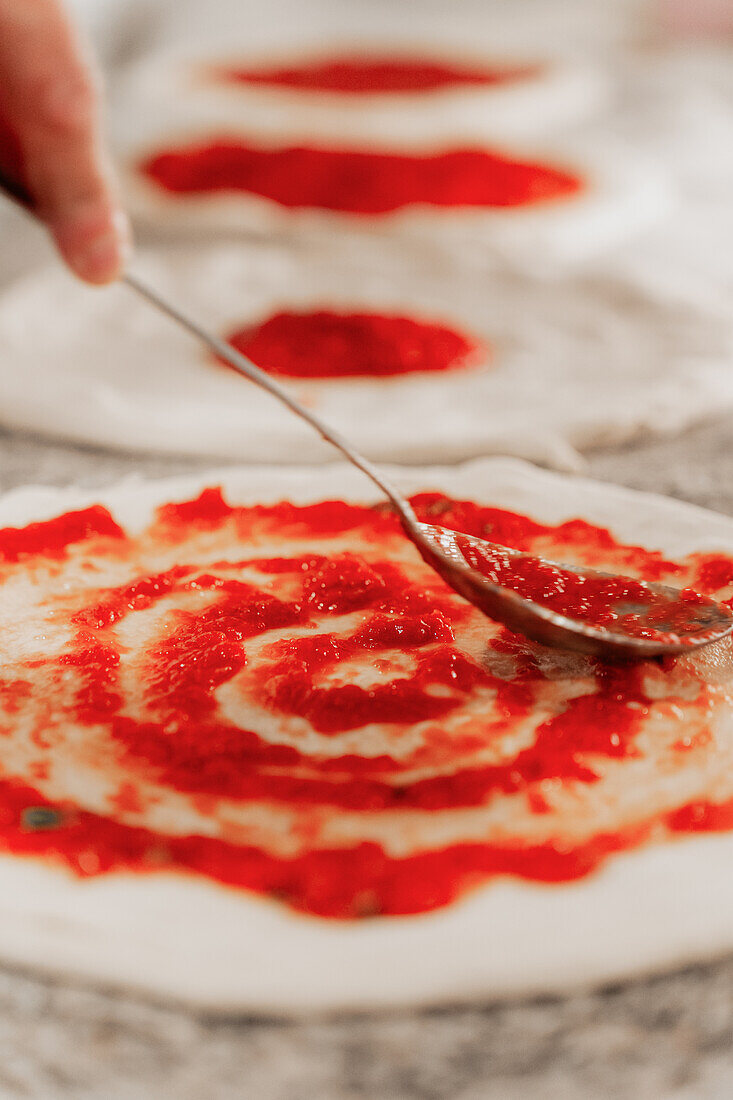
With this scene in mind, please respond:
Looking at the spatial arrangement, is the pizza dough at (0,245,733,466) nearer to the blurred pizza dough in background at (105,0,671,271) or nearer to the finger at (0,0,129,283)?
the blurred pizza dough in background at (105,0,671,271)

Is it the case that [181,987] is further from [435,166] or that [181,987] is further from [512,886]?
[435,166]

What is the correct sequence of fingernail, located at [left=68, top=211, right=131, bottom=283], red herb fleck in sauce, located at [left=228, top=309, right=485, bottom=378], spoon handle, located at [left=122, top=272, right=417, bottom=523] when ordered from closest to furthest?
spoon handle, located at [left=122, top=272, right=417, bottom=523] → fingernail, located at [left=68, top=211, right=131, bottom=283] → red herb fleck in sauce, located at [left=228, top=309, right=485, bottom=378]

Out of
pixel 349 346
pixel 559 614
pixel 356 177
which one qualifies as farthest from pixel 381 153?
pixel 559 614

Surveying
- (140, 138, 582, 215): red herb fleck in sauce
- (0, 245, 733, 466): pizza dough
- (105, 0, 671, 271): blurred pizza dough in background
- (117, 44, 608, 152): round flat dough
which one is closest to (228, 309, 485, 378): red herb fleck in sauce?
(0, 245, 733, 466): pizza dough

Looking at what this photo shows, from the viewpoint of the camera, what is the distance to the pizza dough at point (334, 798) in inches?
27.5

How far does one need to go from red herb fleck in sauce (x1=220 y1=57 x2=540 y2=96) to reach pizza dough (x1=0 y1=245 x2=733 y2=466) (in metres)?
0.90

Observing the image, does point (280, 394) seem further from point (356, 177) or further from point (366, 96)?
point (366, 96)

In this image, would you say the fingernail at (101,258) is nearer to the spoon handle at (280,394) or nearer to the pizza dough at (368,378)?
the spoon handle at (280,394)

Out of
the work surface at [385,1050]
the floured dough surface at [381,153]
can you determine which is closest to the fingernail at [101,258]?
the work surface at [385,1050]

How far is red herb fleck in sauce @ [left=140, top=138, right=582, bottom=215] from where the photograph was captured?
215 centimetres

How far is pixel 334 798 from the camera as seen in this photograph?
0.79 m

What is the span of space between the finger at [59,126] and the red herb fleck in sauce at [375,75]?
146 cm

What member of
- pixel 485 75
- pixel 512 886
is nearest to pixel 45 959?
pixel 512 886

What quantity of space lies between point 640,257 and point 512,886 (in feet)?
Result: 5.12
